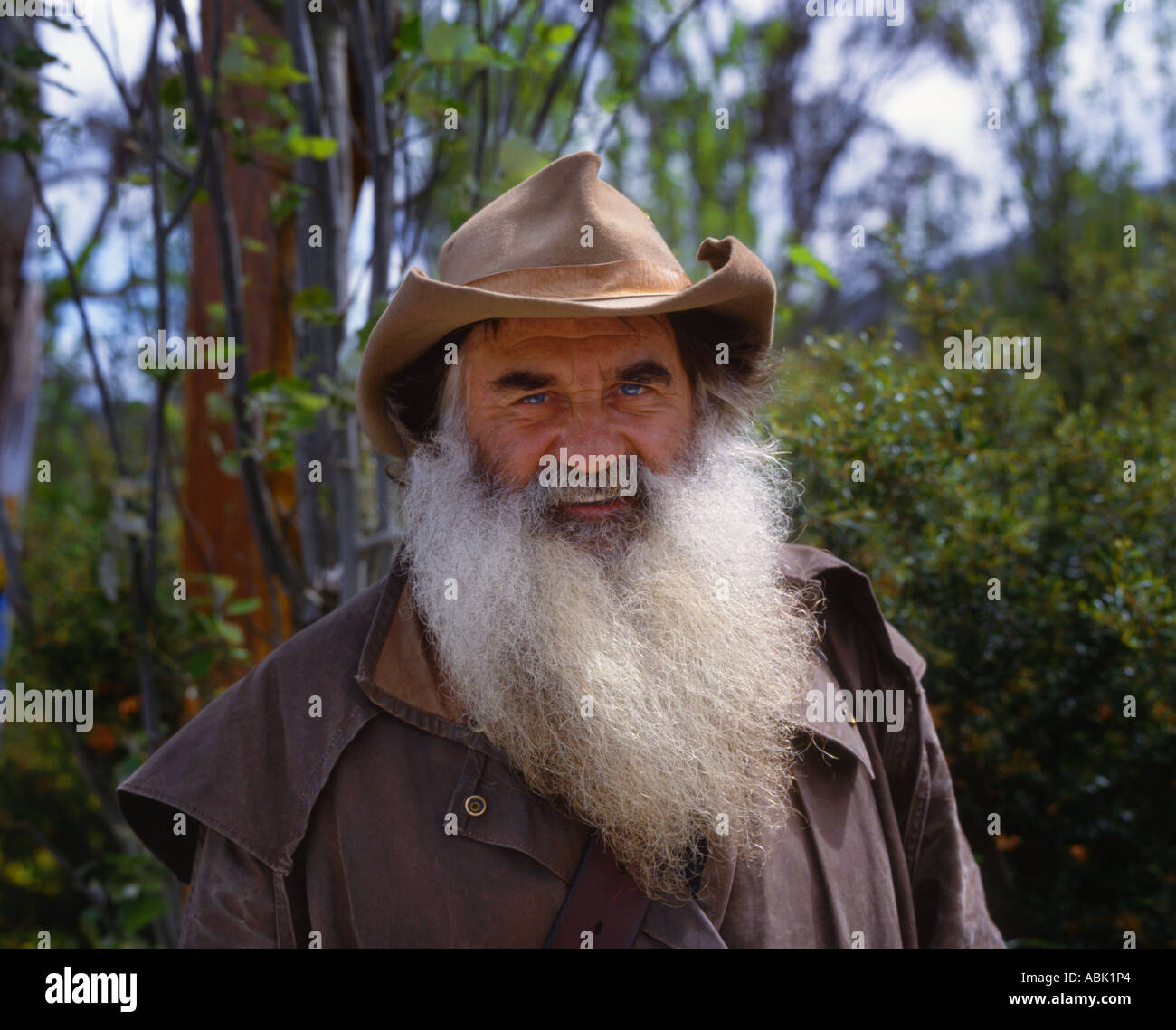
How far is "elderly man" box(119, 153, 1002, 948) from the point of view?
1773mm

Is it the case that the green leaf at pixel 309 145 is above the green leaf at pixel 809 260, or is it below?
above

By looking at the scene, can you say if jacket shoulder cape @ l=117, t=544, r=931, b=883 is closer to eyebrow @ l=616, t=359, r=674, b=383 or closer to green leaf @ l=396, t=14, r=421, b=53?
eyebrow @ l=616, t=359, r=674, b=383

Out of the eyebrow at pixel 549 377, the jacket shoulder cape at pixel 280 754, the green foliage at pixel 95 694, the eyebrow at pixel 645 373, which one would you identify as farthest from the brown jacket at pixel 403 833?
the green foliage at pixel 95 694

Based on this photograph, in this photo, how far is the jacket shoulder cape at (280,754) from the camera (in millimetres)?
1769

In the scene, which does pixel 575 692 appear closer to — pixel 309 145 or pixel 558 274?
pixel 558 274

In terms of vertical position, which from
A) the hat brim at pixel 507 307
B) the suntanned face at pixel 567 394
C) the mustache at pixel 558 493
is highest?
the hat brim at pixel 507 307

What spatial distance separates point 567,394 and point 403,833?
91 centimetres

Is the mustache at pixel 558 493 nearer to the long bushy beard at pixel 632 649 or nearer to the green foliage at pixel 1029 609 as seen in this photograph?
the long bushy beard at pixel 632 649

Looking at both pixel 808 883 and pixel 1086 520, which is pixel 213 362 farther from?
pixel 1086 520

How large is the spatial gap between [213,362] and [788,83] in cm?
1062

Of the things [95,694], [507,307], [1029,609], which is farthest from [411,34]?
[95,694]

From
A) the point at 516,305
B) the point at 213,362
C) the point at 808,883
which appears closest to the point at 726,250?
the point at 516,305

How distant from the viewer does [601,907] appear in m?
1.75

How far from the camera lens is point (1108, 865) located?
293 centimetres
